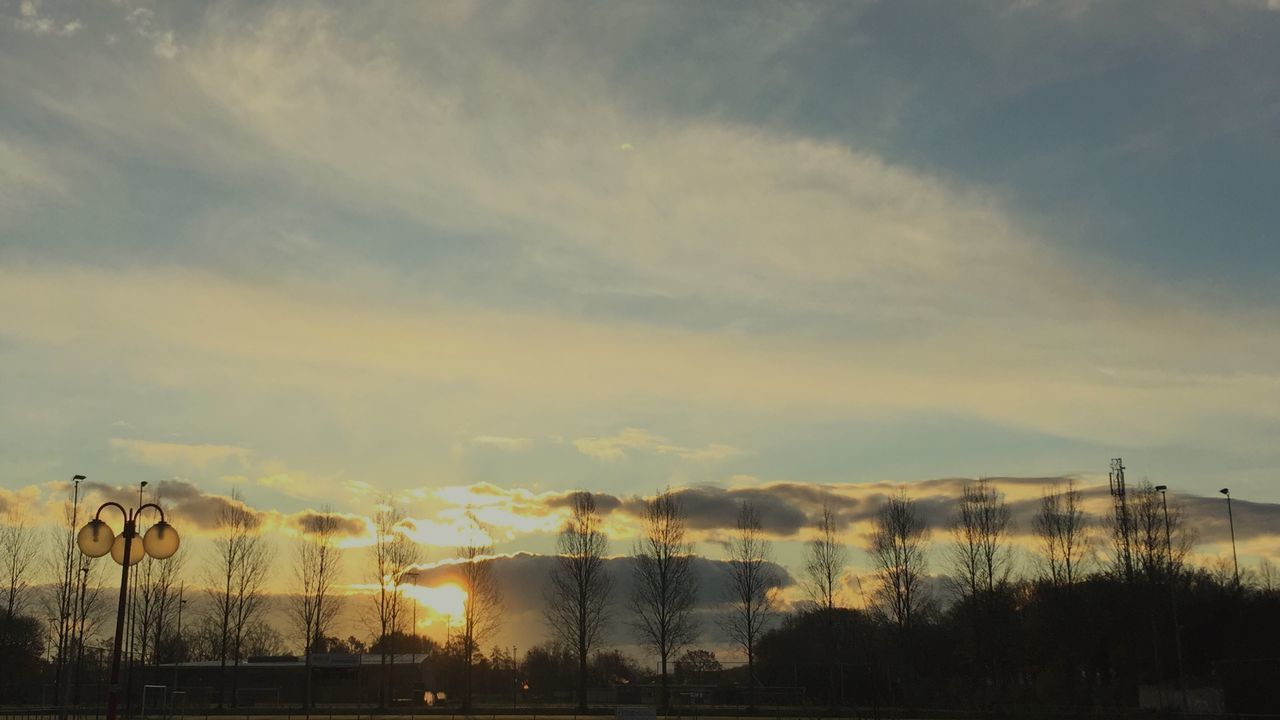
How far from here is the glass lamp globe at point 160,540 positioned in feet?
61.5

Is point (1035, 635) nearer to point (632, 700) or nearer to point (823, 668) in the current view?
point (823, 668)

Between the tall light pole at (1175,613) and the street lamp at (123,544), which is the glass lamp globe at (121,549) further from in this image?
the tall light pole at (1175,613)

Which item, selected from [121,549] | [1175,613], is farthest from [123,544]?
[1175,613]

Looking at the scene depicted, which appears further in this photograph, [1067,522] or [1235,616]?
[1067,522]

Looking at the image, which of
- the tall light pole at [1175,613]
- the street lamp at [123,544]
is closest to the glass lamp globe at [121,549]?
the street lamp at [123,544]

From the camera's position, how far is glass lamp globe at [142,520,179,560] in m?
18.7

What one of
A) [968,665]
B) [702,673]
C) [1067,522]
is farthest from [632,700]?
[1067,522]

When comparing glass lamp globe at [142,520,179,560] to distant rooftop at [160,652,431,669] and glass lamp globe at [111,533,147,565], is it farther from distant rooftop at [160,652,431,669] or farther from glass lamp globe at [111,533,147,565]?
distant rooftop at [160,652,431,669]

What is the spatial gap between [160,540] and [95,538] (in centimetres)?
106

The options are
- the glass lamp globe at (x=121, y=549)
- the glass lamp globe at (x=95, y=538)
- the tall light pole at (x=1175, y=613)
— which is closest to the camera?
the glass lamp globe at (x=95, y=538)

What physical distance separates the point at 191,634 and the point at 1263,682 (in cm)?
10326

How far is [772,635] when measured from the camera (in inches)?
4198

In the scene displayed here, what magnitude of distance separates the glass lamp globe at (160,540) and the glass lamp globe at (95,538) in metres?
0.63

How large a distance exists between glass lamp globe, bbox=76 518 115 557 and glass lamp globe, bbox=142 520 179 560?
63 cm
